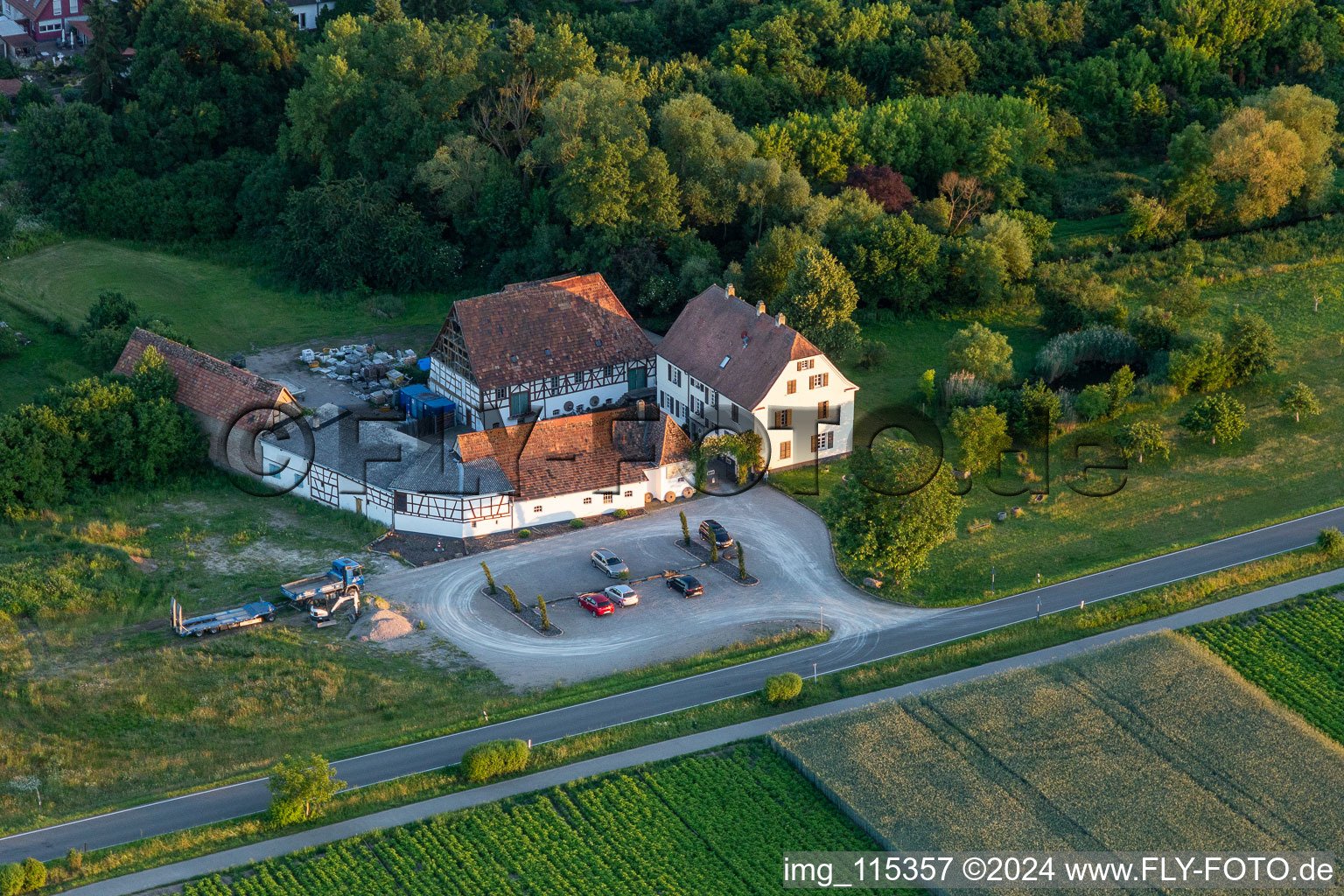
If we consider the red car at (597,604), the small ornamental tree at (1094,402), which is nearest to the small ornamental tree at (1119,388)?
the small ornamental tree at (1094,402)

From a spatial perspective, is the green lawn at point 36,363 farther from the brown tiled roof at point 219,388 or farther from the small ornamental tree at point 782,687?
the small ornamental tree at point 782,687

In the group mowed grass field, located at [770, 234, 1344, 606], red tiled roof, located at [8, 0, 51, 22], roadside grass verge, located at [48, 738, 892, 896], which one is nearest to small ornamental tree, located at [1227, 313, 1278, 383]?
mowed grass field, located at [770, 234, 1344, 606]

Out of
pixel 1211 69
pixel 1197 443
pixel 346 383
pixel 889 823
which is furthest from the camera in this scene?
pixel 1211 69

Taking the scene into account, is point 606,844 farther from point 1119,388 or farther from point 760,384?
point 1119,388

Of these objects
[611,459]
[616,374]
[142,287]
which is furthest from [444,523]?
[142,287]

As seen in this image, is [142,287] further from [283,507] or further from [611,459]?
[611,459]
